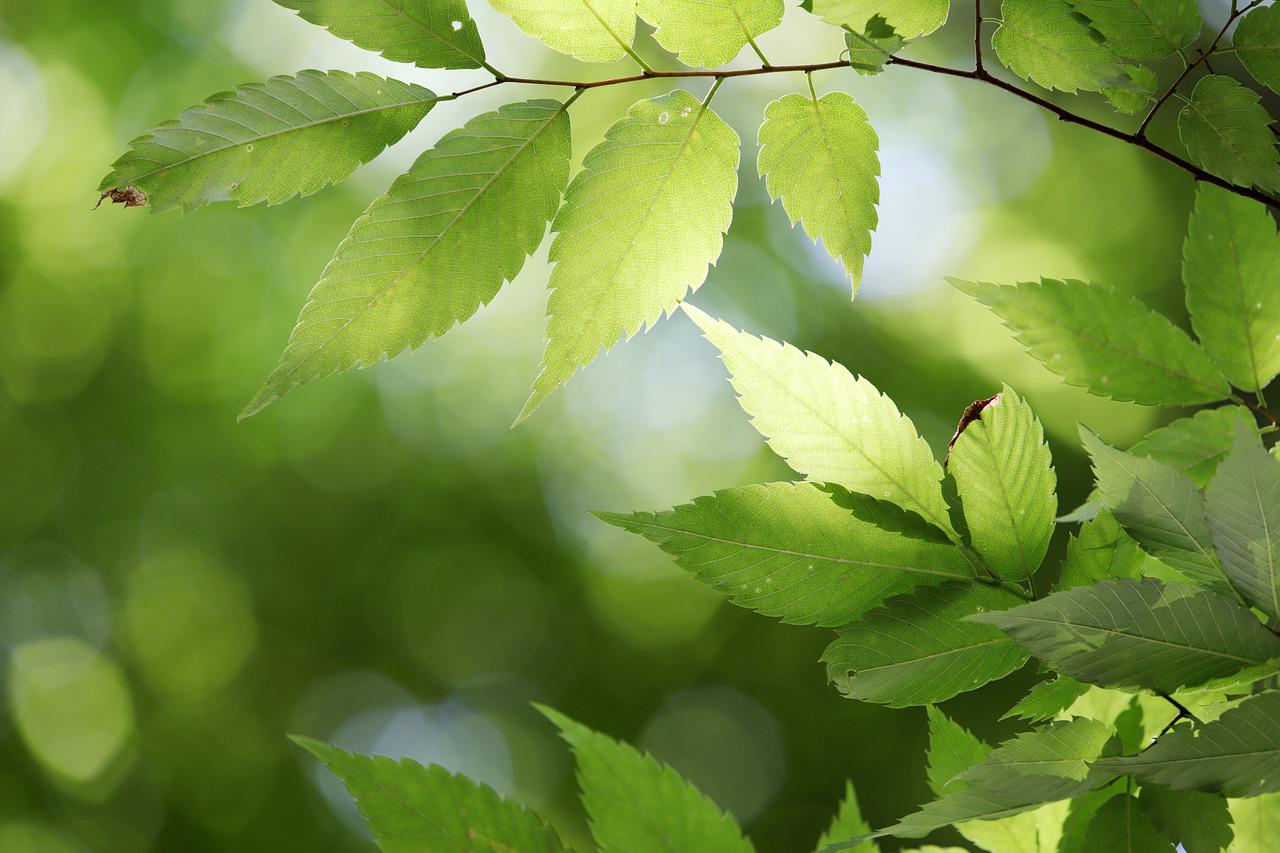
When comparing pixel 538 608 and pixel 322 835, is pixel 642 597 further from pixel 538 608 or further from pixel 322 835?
pixel 322 835

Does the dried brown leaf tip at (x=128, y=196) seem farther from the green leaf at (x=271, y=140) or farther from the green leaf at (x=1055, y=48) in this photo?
the green leaf at (x=1055, y=48)

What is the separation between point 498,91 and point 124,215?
2114 millimetres

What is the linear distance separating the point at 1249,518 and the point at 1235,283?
0.70 ft

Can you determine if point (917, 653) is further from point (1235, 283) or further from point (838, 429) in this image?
point (1235, 283)

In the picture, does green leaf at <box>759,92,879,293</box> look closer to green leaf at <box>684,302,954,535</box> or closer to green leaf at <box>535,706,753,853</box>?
green leaf at <box>684,302,954,535</box>

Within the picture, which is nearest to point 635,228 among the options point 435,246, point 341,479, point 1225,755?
point 435,246

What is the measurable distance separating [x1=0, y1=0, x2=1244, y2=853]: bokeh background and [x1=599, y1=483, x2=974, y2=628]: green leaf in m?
4.25

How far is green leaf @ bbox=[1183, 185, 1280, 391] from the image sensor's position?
44 centimetres

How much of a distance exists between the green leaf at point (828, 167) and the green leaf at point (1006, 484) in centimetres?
10

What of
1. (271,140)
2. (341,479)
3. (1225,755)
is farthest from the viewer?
(341,479)

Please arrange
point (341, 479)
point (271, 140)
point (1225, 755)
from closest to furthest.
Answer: point (1225, 755), point (271, 140), point (341, 479)

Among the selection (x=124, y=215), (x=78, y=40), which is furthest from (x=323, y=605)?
(x=78, y=40)

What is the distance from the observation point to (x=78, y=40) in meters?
4.99

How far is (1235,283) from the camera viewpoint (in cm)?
45
